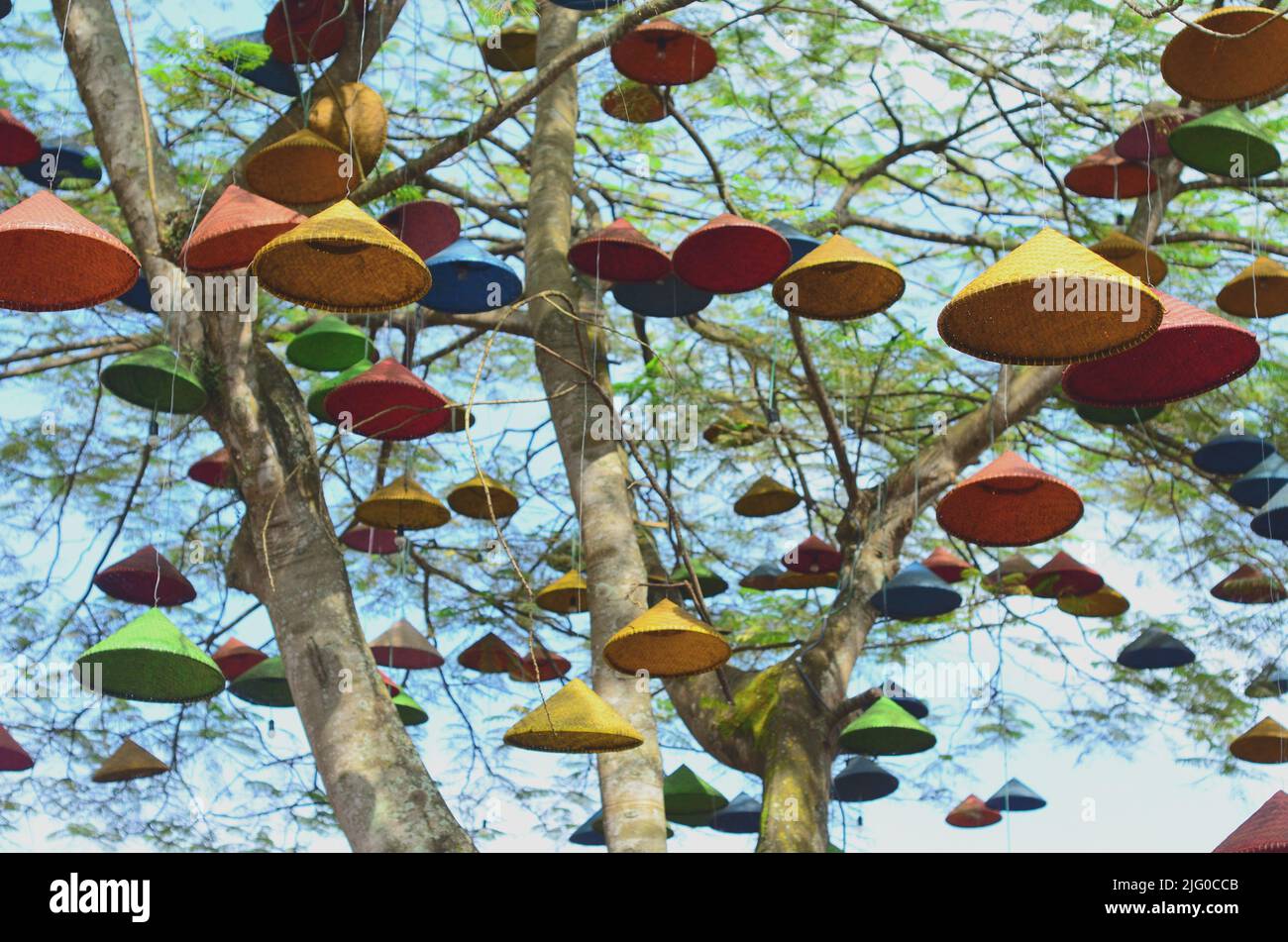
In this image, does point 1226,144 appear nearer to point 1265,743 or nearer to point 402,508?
point 1265,743

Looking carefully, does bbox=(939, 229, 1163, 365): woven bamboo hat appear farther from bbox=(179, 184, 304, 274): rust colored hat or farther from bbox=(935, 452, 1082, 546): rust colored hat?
bbox=(179, 184, 304, 274): rust colored hat

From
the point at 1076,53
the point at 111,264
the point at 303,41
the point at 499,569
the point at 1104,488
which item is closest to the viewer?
the point at 111,264

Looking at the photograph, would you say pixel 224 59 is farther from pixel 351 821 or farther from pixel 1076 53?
pixel 1076 53

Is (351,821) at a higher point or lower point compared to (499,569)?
lower

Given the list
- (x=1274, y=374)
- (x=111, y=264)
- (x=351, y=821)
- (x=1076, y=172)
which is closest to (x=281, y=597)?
(x=351, y=821)

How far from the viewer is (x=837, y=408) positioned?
9.82 meters

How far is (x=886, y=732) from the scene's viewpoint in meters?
6.71

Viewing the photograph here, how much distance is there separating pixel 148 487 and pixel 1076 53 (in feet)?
21.3

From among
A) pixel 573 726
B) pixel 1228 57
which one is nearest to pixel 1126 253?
pixel 1228 57

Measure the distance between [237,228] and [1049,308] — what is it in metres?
2.57

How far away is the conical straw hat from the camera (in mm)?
5270

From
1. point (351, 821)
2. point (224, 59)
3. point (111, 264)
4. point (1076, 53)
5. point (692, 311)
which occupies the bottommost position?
point (351, 821)

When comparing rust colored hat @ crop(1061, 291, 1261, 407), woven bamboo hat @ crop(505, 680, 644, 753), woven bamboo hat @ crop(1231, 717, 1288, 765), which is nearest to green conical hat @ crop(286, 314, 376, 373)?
woven bamboo hat @ crop(505, 680, 644, 753)

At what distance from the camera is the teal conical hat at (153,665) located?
15.9ft
